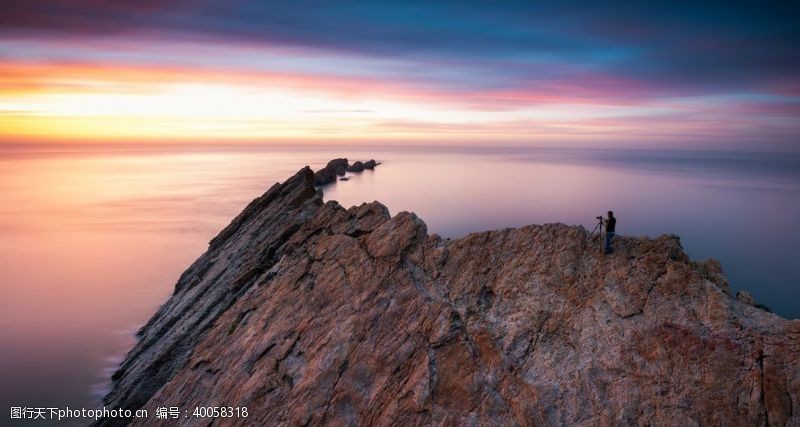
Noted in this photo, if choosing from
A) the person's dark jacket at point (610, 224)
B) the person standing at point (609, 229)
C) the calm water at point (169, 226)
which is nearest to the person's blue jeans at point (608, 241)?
the person standing at point (609, 229)

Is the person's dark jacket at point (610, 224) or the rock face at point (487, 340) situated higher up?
the person's dark jacket at point (610, 224)

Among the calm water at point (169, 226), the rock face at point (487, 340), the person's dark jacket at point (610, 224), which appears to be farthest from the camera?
the calm water at point (169, 226)

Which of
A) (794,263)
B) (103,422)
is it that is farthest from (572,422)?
(794,263)

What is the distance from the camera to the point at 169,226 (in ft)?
275

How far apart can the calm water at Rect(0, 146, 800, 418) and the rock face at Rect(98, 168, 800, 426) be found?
1844 centimetres

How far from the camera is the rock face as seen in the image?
14.3 metres

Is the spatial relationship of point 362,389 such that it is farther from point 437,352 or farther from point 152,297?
point 152,297

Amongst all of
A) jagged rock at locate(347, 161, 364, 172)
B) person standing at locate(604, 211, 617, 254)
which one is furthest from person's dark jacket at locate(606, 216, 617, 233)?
jagged rock at locate(347, 161, 364, 172)

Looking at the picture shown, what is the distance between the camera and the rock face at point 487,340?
14273mm

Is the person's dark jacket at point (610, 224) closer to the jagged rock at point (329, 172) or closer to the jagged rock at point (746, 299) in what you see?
the jagged rock at point (746, 299)

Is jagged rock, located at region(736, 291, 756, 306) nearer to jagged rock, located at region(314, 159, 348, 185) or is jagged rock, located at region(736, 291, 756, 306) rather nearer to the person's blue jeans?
the person's blue jeans

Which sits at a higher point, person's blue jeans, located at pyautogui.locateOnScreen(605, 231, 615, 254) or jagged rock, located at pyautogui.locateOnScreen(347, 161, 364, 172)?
person's blue jeans, located at pyautogui.locateOnScreen(605, 231, 615, 254)

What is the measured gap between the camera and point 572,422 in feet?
47.2

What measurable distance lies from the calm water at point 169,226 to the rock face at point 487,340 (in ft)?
60.5
